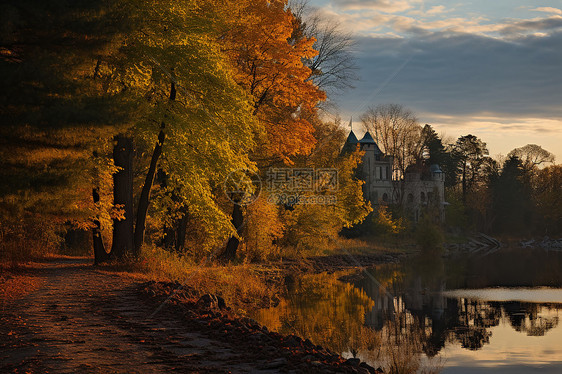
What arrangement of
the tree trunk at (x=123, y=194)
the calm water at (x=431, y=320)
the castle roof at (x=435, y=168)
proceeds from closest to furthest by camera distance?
the calm water at (x=431, y=320) → the tree trunk at (x=123, y=194) → the castle roof at (x=435, y=168)

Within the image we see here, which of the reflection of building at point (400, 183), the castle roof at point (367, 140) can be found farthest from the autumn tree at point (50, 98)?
the castle roof at point (367, 140)

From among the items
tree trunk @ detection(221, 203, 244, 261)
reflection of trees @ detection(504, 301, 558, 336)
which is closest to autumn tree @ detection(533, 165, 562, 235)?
reflection of trees @ detection(504, 301, 558, 336)

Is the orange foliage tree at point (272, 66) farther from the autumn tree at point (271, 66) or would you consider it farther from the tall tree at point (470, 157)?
the tall tree at point (470, 157)

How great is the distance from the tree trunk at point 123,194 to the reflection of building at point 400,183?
152ft

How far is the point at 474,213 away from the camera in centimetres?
8462

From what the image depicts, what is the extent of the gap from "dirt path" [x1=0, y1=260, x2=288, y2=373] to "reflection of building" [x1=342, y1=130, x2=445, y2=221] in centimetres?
5364

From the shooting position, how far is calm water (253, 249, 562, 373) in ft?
43.4

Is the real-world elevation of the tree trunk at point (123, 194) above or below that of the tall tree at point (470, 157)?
below

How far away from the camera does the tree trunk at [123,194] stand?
19.7m

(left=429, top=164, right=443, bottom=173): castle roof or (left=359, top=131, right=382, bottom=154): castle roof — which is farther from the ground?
(left=359, top=131, right=382, bottom=154): castle roof

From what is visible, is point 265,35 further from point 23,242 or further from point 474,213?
point 474,213

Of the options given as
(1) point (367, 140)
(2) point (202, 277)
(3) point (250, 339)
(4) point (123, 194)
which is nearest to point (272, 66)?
(4) point (123, 194)

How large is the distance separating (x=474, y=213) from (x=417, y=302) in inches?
2624

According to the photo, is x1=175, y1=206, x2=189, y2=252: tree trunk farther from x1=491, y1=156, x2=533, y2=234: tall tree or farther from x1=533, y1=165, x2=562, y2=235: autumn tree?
x1=533, y1=165, x2=562, y2=235: autumn tree
